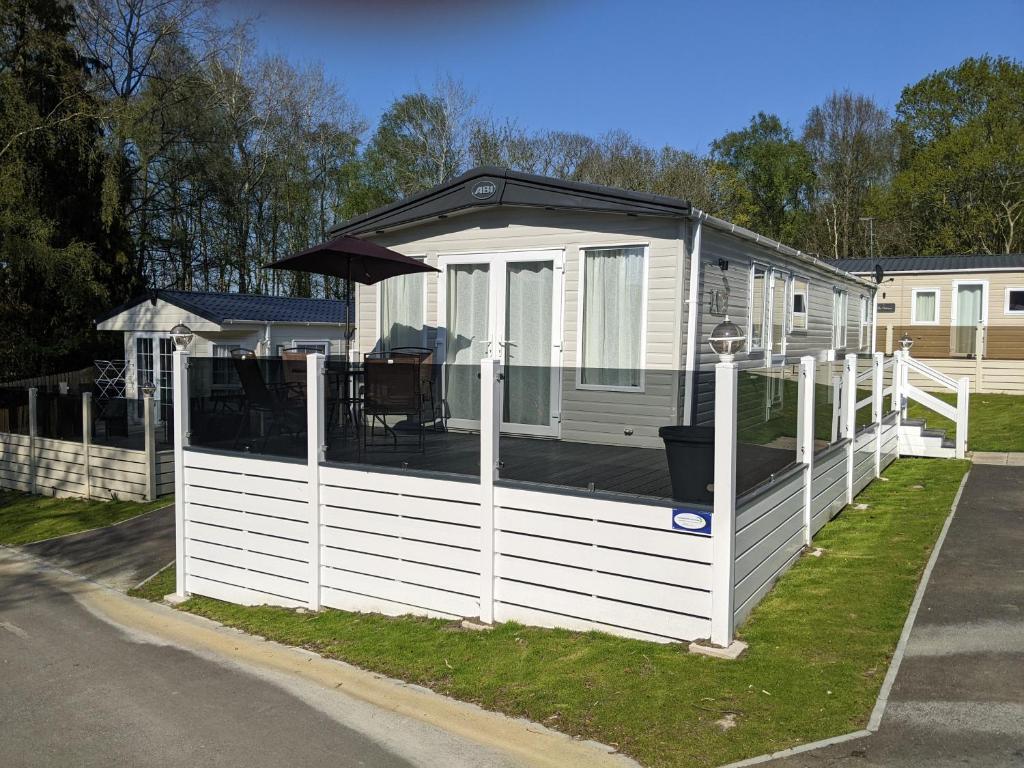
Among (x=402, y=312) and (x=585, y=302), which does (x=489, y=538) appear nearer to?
(x=585, y=302)

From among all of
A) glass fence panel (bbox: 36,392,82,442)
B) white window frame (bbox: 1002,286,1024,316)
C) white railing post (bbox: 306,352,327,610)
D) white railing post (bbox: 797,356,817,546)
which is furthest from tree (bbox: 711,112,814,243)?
white railing post (bbox: 306,352,327,610)

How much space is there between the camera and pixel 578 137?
31297 mm

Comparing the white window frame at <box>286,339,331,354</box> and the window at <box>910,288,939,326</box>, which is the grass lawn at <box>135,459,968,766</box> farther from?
the window at <box>910,288,939,326</box>

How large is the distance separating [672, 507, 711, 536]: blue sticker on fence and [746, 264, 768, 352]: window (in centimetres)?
531

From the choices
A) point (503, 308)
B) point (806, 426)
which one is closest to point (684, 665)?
point (806, 426)

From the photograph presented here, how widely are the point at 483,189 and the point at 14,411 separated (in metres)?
9.41

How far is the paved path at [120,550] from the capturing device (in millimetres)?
8289

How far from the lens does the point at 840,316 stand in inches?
573

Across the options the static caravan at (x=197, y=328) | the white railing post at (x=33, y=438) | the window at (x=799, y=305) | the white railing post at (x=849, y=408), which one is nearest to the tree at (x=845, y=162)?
the window at (x=799, y=305)

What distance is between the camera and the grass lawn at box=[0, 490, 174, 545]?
10.4 m

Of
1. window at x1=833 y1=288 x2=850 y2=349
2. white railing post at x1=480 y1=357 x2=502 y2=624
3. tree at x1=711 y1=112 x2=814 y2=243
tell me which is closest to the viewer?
white railing post at x1=480 y1=357 x2=502 y2=624

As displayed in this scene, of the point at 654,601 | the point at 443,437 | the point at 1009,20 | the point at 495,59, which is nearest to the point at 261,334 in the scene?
the point at 443,437

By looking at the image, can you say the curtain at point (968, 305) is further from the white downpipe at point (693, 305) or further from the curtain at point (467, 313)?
the curtain at point (467, 313)

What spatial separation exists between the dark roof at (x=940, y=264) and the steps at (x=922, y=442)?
10.5 m
